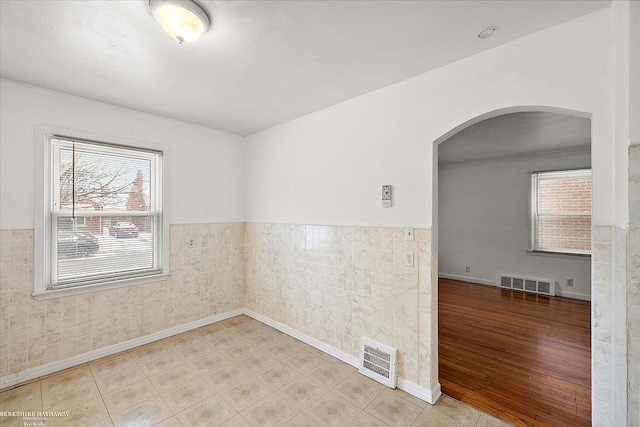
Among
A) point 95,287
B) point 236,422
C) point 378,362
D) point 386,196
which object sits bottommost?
point 236,422

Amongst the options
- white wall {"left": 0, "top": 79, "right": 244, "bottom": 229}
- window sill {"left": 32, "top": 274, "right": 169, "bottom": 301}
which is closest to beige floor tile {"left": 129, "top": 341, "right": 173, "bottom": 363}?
window sill {"left": 32, "top": 274, "right": 169, "bottom": 301}

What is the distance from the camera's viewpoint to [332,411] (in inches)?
81.1

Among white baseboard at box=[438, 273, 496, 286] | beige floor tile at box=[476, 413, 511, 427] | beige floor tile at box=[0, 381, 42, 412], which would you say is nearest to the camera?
beige floor tile at box=[476, 413, 511, 427]

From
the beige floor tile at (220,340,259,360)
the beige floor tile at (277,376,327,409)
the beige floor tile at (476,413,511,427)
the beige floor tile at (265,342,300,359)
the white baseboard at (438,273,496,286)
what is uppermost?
the white baseboard at (438,273,496,286)

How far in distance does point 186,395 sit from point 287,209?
208cm

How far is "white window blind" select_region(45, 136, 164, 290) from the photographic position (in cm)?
263

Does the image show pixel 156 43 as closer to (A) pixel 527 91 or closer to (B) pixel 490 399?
(A) pixel 527 91

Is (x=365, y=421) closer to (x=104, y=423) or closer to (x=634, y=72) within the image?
(x=104, y=423)

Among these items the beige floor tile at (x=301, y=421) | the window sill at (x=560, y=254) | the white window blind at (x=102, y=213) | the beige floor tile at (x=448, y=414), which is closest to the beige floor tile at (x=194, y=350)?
the white window blind at (x=102, y=213)

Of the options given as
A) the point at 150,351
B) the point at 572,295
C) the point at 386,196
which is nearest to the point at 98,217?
the point at 150,351

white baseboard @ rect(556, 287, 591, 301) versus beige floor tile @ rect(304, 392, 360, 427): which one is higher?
white baseboard @ rect(556, 287, 591, 301)

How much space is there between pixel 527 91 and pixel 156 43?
2.49 m

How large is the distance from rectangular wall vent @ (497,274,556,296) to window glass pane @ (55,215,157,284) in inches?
242

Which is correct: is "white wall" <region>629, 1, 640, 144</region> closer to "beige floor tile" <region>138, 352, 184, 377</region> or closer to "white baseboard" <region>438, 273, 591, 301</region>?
"beige floor tile" <region>138, 352, 184, 377</region>
